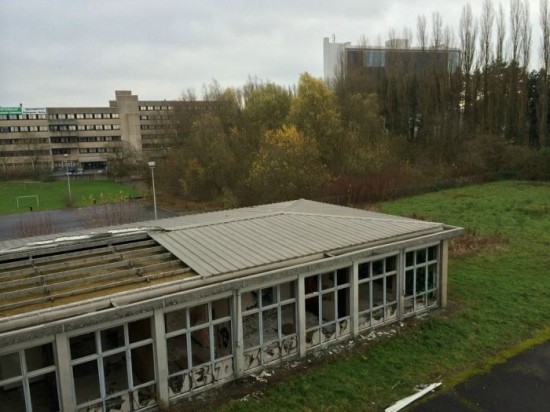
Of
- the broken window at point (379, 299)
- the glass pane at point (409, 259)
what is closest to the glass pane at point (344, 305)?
the broken window at point (379, 299)

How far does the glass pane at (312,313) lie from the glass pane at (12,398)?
636 centimetres

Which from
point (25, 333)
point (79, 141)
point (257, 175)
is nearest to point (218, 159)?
point (257, 175)

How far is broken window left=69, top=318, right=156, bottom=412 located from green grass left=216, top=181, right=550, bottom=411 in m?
1.70

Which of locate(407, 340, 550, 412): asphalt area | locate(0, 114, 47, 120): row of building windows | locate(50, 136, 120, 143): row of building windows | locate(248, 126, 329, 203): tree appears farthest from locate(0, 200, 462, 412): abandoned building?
locate(0, 114, 47, 120): row of building windows

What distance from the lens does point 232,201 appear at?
103ft

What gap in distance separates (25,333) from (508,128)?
4806cm

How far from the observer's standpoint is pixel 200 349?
10.6 metres

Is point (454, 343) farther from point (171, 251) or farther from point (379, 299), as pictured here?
point (171, 251)

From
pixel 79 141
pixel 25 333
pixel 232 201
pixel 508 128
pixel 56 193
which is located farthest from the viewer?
pixel 79 141

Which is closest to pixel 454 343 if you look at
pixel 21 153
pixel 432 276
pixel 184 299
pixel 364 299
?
pixel 432 276

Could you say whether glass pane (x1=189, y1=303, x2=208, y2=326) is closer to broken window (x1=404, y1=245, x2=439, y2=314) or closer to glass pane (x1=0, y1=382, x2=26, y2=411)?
glass pane (x1=0, y1=382, x2=26, y2=411)

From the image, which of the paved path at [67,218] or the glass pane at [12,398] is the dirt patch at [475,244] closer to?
the glass pane at [12,398]

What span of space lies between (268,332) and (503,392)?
17.0 feet

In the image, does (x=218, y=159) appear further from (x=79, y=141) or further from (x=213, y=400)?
(x=79, y=141)
